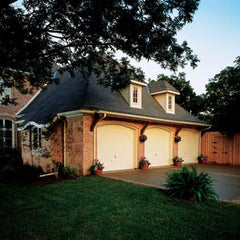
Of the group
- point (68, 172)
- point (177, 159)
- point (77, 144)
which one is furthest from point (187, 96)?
point (68, 172)

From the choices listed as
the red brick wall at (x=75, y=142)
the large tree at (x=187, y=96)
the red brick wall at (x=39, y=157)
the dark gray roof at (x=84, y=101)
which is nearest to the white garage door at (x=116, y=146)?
the red brick wall at (x=75, y=142)

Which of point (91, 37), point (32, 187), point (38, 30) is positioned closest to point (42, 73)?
point (38, 30)

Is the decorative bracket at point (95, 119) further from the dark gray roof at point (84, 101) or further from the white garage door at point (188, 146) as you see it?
the white garage door at point (188, 146)

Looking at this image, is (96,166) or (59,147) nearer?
(96,166)

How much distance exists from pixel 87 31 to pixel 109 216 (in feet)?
16.0

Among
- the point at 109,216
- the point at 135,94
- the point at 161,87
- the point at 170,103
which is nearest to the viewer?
the point at 109,216

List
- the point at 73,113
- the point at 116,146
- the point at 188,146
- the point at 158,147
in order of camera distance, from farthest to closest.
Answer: the point at 188,146 < the point at 158,147 < the point at 116,146 < the point at 73,113

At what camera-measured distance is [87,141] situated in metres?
9.09

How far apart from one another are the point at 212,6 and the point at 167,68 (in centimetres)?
218

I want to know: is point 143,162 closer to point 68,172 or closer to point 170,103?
point 68,172

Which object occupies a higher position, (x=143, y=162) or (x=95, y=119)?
(x=95, y=119)

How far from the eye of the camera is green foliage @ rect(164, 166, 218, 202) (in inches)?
211

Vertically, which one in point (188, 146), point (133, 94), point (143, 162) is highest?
point (133, 94)

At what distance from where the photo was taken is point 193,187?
544 cm
